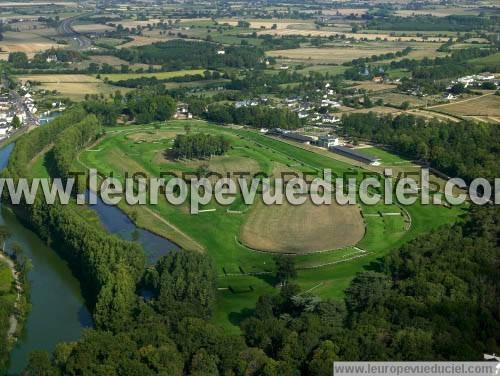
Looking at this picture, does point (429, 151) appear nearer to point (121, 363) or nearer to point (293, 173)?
point (293, 173)

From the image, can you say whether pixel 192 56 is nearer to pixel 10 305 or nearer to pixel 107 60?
pixel 107 60

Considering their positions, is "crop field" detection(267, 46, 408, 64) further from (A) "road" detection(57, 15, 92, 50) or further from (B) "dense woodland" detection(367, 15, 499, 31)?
(A) "road" detection(57, 15, 92, 50)

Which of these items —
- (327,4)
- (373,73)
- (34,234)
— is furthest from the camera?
(327,4)

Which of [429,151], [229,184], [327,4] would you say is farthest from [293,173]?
[327,4]

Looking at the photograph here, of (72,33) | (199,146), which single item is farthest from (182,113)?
(72,33)

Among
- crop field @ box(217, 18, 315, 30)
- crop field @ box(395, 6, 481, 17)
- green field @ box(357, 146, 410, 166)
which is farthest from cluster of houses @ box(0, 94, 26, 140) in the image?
crop field @ box(395, 6, 481, 17)

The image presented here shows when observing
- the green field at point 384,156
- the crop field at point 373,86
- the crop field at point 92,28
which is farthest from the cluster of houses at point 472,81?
the crop field at point 92,28
